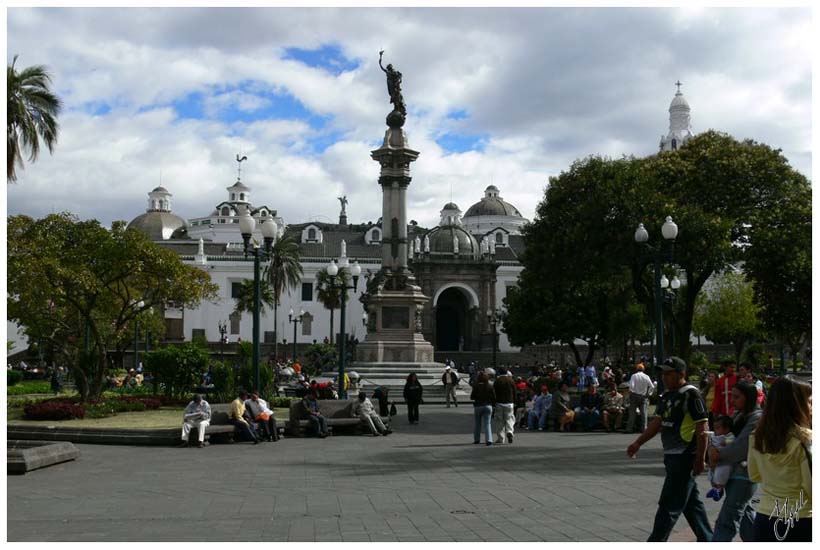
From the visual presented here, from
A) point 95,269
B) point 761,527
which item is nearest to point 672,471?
point 761,527

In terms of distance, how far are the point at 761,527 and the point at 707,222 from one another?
65.4 ft

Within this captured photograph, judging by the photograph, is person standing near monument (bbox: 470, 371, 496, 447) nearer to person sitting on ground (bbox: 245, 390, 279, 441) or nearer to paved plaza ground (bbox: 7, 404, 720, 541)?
paved plaza ground (bbox: 7, 404, 720, 541)

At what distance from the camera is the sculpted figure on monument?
33719 millimetres

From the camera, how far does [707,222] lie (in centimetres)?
Answer: 2327

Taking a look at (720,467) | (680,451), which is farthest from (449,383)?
(720,467)

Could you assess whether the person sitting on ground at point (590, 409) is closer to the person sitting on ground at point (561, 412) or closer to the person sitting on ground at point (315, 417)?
the person sitting on ground at point (561, 412)

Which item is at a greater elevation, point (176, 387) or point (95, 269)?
point (95, 269)

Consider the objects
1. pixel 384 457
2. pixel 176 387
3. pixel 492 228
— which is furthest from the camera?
pixel 492 228

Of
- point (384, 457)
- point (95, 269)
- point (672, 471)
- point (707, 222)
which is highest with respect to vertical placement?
point (707, 222)

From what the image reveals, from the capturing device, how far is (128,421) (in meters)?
17.9

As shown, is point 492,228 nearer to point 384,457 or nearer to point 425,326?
point 425,326

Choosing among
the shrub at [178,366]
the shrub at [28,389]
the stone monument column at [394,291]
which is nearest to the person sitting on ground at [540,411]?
the shrub at [178,366]

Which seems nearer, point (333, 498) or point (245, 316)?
point (333, 498)

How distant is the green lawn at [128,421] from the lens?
55.9 ft
